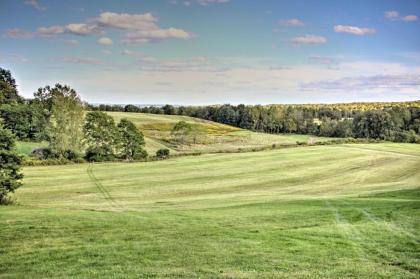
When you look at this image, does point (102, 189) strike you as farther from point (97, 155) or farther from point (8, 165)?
point (97, 155)

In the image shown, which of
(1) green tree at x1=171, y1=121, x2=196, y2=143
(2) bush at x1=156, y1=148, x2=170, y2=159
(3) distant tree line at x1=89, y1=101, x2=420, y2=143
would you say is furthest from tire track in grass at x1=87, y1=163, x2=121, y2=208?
(3) distant tree line at x1=89, y1=101, x2=420, y2=143

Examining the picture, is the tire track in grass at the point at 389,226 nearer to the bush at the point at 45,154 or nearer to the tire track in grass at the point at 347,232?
the tire track in grass at the point at 347,232

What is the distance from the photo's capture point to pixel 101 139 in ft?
265

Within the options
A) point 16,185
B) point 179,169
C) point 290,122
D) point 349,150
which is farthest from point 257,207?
point 290,122

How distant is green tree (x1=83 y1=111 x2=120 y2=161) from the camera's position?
79625 mm

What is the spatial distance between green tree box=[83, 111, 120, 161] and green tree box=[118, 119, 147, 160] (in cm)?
117

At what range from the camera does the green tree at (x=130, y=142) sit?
267 ft

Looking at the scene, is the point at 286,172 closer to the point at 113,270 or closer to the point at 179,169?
the point at 179,169

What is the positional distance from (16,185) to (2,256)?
918 inches

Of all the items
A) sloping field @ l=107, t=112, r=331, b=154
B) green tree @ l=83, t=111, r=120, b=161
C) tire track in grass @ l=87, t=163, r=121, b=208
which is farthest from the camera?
sloping field @ l=107, t=112, r=331, b=154

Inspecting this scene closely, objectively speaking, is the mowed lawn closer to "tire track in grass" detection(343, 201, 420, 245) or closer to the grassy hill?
"tire track in grass" detection(343, 201, 420, 245)

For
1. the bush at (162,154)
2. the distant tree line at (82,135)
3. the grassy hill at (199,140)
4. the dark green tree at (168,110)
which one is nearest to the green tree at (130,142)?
the distant tree line at (82,135)

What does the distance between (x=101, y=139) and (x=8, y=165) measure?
42.3 m

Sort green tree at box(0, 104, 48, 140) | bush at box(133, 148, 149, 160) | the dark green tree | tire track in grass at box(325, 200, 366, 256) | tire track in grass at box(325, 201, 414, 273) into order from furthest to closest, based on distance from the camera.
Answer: the dark green tree
green tree at box(0, 104, 48, 140)
bush at box(133, 148, 149, 160)
tire track in grass at box(325, 200, 366, 256)
tire track in grass at box(325, 201, 414, 273)
